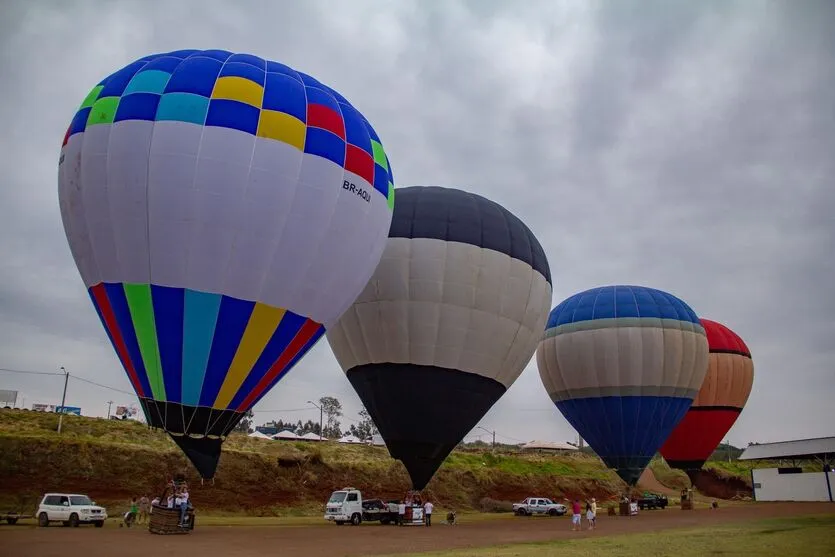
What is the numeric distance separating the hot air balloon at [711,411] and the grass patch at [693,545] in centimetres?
2084

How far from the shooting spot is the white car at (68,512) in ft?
65.2

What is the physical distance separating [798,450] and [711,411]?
1037 cm

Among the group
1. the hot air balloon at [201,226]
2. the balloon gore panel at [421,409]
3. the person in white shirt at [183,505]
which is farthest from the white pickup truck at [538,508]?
the hot air balloon at [201,226]

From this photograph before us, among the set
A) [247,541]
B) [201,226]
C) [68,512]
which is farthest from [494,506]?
[201,226]

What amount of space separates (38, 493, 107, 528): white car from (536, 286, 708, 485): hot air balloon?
2074cm

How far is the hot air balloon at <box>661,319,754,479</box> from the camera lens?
3831cm

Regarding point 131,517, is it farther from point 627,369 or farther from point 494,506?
point 494,506

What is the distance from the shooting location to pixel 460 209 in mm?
22828

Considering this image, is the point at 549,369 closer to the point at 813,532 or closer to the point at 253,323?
the point at 813,532

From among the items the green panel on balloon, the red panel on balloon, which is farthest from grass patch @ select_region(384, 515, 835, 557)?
the red panel on balloon

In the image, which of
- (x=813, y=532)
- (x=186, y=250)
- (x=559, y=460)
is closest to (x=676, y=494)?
(x=559, y=460)

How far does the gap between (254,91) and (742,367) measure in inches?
1390

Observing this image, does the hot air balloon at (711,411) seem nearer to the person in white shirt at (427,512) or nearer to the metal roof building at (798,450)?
the metal roof building at (798,450)

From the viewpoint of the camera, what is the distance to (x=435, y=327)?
2134 centimetres
